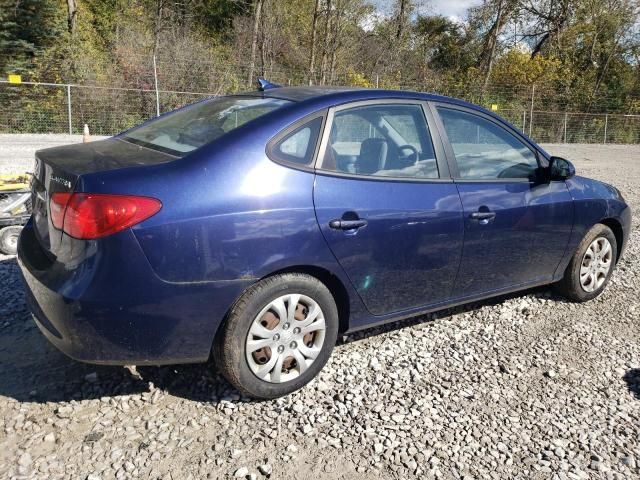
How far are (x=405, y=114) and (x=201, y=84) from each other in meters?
19.1

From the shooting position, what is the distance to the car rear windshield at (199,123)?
309cm

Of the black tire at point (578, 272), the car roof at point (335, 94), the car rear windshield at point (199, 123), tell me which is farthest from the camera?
the black tire at point (578, 272)

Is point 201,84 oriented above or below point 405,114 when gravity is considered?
above

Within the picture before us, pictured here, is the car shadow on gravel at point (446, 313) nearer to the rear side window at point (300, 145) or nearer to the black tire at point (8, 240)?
the rear side window at point (300, 145)

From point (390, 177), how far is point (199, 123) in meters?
1.18

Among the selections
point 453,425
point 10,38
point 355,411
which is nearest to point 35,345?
point 355,411

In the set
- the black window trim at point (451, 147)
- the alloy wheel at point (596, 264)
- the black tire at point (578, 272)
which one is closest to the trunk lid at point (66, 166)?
the black window trim at point (451, 147)

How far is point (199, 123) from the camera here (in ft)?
11.1

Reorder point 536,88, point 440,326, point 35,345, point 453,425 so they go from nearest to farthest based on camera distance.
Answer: point 453,425 < point 35,345 < point 440,326 < point 536,88

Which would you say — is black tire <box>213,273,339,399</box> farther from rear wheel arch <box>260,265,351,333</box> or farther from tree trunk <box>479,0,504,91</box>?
tree trunk <box>479,0,504,91</box>

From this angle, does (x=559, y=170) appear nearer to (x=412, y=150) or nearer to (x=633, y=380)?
(x=412, y=150)

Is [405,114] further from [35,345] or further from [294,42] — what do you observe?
[294,42]

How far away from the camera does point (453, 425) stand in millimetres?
2934

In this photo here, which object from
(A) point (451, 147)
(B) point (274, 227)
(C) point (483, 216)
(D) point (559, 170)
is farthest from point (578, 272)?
(B) point (274, 227)
